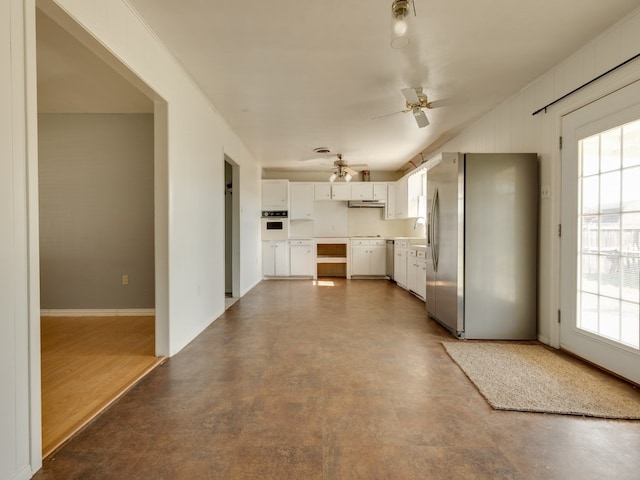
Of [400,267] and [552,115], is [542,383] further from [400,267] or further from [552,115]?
[400,267]

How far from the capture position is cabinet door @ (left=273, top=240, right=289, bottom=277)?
7.39m

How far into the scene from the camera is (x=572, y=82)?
2803mm

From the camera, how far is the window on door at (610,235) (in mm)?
2316

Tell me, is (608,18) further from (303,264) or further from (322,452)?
(303,264)

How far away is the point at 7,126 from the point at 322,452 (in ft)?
6.38

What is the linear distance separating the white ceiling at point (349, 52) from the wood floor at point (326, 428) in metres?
2.54

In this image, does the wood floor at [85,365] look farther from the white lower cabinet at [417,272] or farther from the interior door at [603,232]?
the white lower cabinet at [417,272]

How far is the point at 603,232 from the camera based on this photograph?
100 inches

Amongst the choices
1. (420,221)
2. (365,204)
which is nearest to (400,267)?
(420,221)

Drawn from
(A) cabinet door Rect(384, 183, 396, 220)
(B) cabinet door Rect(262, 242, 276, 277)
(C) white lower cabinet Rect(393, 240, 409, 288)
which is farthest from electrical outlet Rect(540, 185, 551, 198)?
(B) cabinet door Rect(262, 242, 276, 277)

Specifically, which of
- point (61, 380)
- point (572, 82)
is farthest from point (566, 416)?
point (61, 380)

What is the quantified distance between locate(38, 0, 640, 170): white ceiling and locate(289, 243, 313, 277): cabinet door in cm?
348

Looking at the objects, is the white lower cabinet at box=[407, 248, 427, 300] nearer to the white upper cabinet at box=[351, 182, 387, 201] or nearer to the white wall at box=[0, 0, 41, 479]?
the white upper cabinet at box=[351, 182, 387, 201]

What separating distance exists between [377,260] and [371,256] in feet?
0.53
